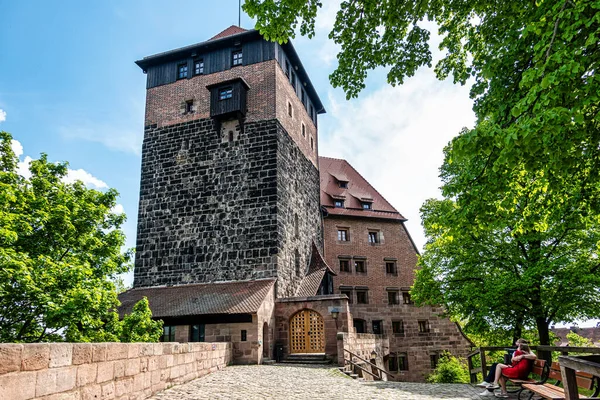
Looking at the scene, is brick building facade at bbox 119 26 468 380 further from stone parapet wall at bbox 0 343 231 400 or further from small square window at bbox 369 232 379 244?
stone parapet wall at bbox 0 343 231 400

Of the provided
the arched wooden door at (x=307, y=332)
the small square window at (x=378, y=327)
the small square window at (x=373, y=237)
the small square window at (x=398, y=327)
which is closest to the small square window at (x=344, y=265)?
the small square window at (x=373, y=237)

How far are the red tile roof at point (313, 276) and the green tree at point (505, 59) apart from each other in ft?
45.4

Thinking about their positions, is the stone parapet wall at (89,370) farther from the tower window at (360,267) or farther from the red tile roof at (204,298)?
the tower window at (360,267)

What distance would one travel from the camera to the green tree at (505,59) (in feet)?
17.7

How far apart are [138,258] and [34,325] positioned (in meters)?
8.49

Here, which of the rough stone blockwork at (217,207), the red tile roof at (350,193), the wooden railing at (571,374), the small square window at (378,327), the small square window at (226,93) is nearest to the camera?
the wooden railing at (571,374)

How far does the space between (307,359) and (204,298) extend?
15.6 feet

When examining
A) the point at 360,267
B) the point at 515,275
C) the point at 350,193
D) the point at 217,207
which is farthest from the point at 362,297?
the point at 515,275

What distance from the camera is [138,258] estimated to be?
70.2 ft

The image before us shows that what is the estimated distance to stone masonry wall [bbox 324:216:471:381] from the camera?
2733 centimetres

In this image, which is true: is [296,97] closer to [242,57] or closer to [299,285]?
[242,57]

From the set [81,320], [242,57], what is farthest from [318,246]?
[81,320]

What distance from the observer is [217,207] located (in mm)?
20984

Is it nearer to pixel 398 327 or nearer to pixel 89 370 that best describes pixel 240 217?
pixel 398 327
